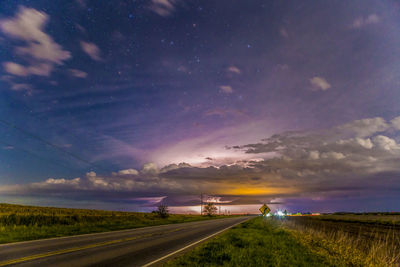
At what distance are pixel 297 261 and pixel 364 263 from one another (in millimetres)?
3848

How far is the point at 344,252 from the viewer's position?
41.1 feet

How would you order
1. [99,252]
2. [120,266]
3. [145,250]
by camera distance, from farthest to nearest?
[145,250] → [99,252] → [120,266]

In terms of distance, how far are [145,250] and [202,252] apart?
238 centimetres

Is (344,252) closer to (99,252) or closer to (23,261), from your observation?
(99,252)

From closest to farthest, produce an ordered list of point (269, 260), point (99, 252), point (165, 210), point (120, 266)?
point (120, 266) → point (269, 260) → point (99, 252) → point (165, 210)

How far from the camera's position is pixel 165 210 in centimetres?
5134

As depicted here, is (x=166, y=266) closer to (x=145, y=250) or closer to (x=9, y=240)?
(x=145, y=250)

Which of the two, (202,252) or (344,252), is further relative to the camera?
(344,252)

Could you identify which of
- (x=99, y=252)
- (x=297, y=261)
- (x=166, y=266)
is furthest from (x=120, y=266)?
(x=297, y=261)

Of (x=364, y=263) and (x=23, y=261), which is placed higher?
(x=23, y=261)

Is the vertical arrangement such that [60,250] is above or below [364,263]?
above

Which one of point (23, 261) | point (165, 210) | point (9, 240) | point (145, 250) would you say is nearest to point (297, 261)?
point (145, 250)

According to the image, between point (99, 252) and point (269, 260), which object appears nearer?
point (269, 260)

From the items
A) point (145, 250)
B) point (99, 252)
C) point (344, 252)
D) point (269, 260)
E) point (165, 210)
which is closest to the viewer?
point (269, 260)
